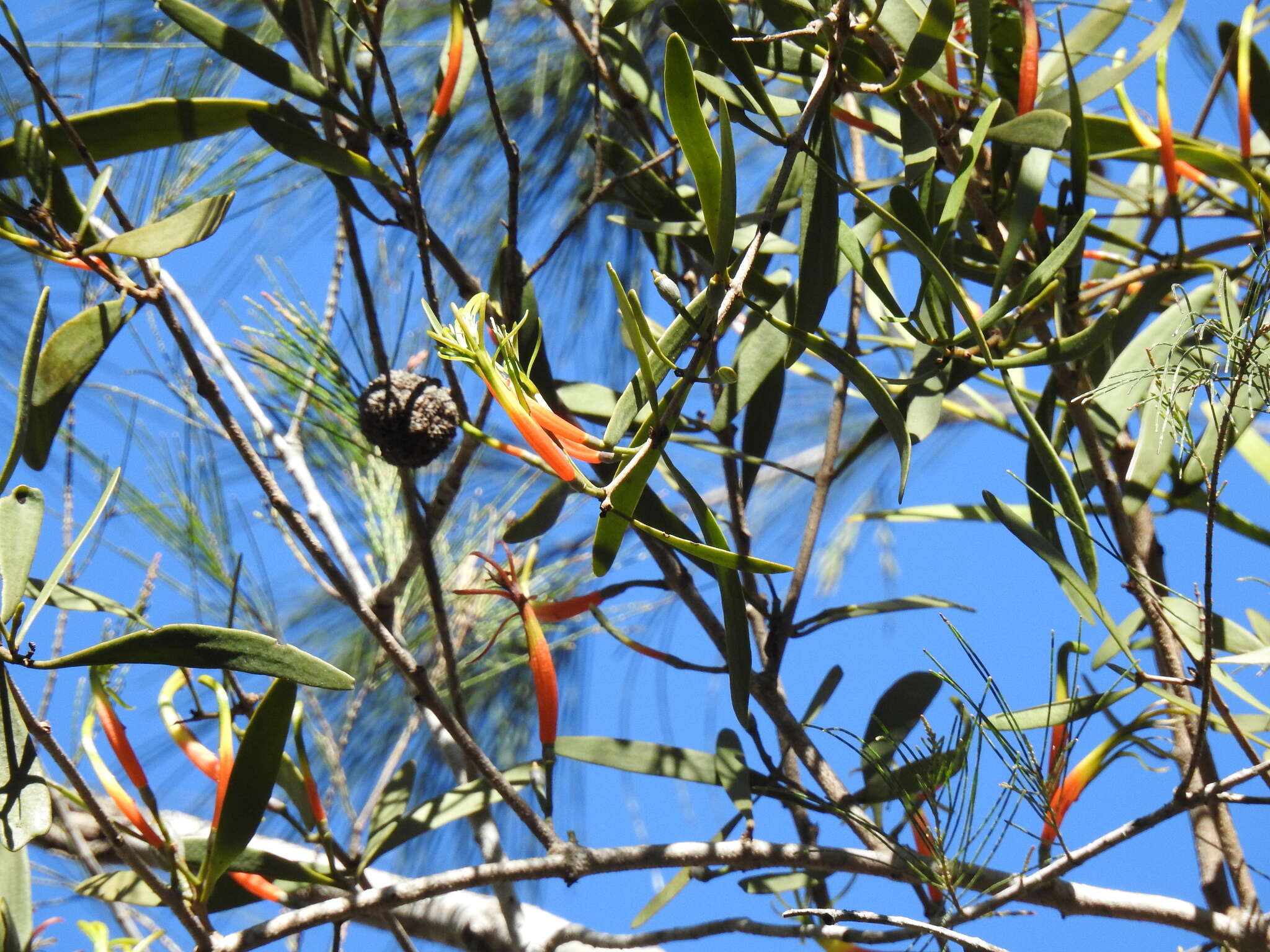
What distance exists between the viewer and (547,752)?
0.57 m

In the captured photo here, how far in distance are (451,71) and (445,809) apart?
1.38ft

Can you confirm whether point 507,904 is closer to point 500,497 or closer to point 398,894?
point 398,894

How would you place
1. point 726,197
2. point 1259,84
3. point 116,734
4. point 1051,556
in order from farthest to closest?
point 1259,84 < point 116,734 < point 1051,556 < point 726,197

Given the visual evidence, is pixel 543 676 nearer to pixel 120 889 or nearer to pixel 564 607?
pixel 564 607

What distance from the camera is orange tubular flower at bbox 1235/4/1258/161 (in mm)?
640

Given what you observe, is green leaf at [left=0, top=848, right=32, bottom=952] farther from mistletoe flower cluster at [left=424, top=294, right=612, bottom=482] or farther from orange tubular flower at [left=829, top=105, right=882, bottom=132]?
orange tubular flower at [left=829, top=105, right=882, bottom=132]

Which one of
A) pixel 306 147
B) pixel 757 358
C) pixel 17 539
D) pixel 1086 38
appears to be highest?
pixel 1086 38

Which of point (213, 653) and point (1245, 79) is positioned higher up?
point (1245, 79)

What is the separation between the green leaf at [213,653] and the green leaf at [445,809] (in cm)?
23

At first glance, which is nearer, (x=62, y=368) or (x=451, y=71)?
(x=62, y=368)

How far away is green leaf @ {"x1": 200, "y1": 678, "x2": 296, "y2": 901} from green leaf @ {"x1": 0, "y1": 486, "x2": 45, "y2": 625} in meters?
0.11

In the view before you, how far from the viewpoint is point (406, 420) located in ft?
2.10

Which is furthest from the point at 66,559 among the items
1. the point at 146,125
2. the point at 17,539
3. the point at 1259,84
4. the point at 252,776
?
the point at 1259,84

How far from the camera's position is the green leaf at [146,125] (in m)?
0.55
